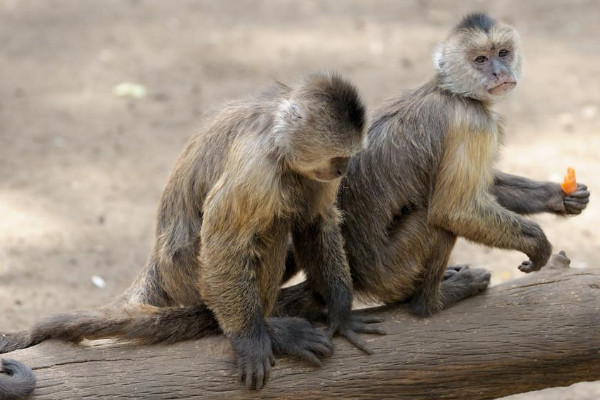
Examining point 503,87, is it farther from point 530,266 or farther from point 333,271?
point 333,271

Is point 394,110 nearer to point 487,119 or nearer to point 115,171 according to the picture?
point 487,119

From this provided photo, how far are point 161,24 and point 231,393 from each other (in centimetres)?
866

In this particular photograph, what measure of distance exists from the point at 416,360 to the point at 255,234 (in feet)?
3.51

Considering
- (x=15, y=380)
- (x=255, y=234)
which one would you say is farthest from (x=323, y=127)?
(x=15, y=380)

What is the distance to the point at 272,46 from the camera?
12055mm

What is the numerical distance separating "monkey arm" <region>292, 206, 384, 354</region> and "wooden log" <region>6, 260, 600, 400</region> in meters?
0.10

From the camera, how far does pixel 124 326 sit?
4773mm

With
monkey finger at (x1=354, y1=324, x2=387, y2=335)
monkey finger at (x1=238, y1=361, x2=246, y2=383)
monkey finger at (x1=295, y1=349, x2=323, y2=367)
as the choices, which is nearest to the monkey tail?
monkey finger at (x1=238, y1=361, x2=246, y2=383)

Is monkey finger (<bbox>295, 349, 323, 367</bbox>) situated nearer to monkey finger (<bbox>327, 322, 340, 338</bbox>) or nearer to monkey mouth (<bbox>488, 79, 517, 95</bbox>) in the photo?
monkey finger (<bbox>327, 322, 340, 338</bbox>)

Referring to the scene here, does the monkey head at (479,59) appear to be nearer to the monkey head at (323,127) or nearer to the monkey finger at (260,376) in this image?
the monkey head at (323,127)

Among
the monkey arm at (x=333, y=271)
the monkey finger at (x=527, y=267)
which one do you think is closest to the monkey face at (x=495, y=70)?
the monkey finger at (x=527, y=267)

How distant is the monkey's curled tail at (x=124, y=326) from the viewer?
4723 mm

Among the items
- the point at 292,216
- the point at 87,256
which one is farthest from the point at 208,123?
the point at 87,256

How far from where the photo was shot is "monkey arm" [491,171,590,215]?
566 centimetres
